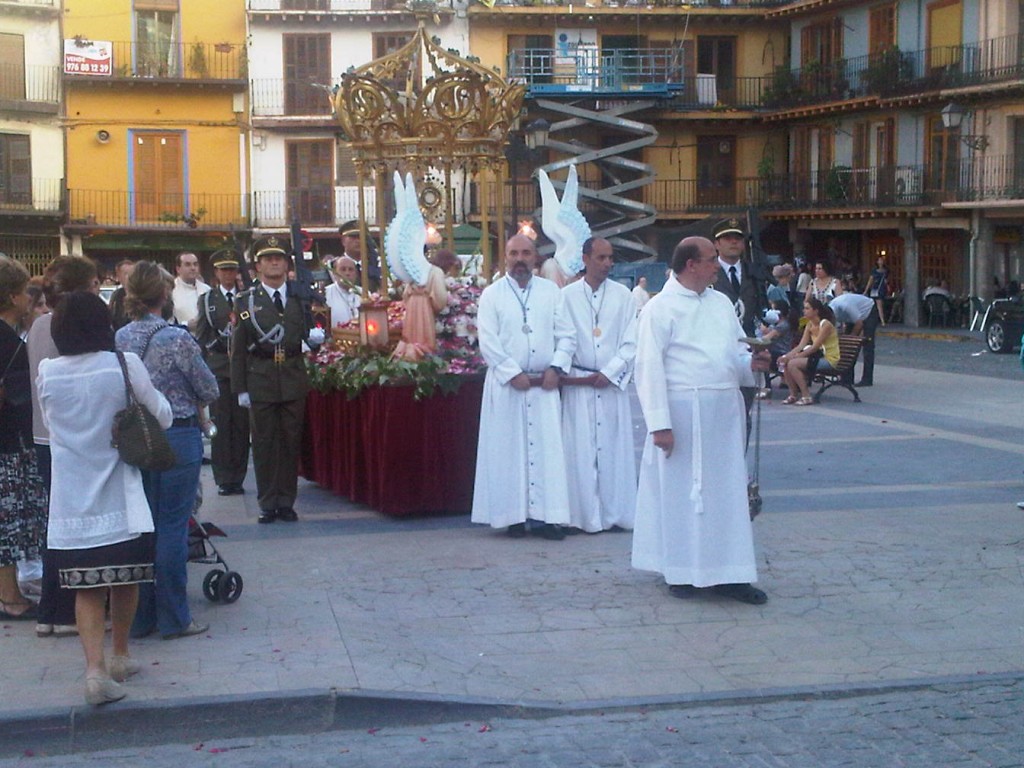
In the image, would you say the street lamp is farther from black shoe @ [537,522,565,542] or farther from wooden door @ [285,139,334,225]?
black shoe @ [537,522,565,542]

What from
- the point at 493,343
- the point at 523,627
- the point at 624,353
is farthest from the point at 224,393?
the point at 523,627

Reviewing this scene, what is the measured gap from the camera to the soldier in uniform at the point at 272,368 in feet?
32.1

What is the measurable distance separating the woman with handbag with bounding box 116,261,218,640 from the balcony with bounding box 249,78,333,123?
115ft

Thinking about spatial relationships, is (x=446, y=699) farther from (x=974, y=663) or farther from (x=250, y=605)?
(x=974, y=663)

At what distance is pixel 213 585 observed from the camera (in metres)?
7.45

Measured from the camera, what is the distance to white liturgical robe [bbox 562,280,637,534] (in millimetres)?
9367

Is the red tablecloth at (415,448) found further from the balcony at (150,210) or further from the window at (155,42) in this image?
the window at (155,42)

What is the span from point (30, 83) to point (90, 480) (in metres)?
37.2

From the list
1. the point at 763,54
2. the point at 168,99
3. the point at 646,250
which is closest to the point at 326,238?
the point at 168,99

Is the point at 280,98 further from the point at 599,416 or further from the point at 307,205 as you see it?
the point at 599,416

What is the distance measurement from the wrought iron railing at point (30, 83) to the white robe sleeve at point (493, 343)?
34092 mm

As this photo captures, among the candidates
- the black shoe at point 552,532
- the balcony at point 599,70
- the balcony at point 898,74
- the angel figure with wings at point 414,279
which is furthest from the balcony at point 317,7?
the black shoe at point 552,532

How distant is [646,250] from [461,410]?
31599mm

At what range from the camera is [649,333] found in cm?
737
